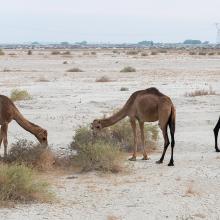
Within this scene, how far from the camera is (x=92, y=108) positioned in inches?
891

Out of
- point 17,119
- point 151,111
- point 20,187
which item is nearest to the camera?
point 20,187

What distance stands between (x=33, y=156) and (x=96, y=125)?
1.94 metres

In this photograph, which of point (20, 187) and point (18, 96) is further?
point (18, 96)

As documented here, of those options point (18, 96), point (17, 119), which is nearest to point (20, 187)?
point (17, 119)

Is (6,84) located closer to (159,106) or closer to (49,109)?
(49,109)

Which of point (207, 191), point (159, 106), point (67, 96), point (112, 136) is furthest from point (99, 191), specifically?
point (67, 96)

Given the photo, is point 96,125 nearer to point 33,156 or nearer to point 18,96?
point 33,156

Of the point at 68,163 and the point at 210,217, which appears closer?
the point at 210,217

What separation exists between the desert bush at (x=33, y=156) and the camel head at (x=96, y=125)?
141 cm

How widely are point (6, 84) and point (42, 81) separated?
2.61m

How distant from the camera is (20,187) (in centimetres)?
979

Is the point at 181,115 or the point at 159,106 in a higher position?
the point at 159,106

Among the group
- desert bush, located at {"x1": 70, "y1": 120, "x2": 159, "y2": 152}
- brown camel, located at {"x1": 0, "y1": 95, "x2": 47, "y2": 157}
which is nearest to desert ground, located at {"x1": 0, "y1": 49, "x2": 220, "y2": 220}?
desert bush, located at {"x1": 70, "y1": 120, "x2": 159, "y2": 152}

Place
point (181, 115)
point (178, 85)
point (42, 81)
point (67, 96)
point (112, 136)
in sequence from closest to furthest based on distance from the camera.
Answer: point (112, 136) < point (181, 115) < point (67, 96) < point (178, 85) < point (42, 81)
